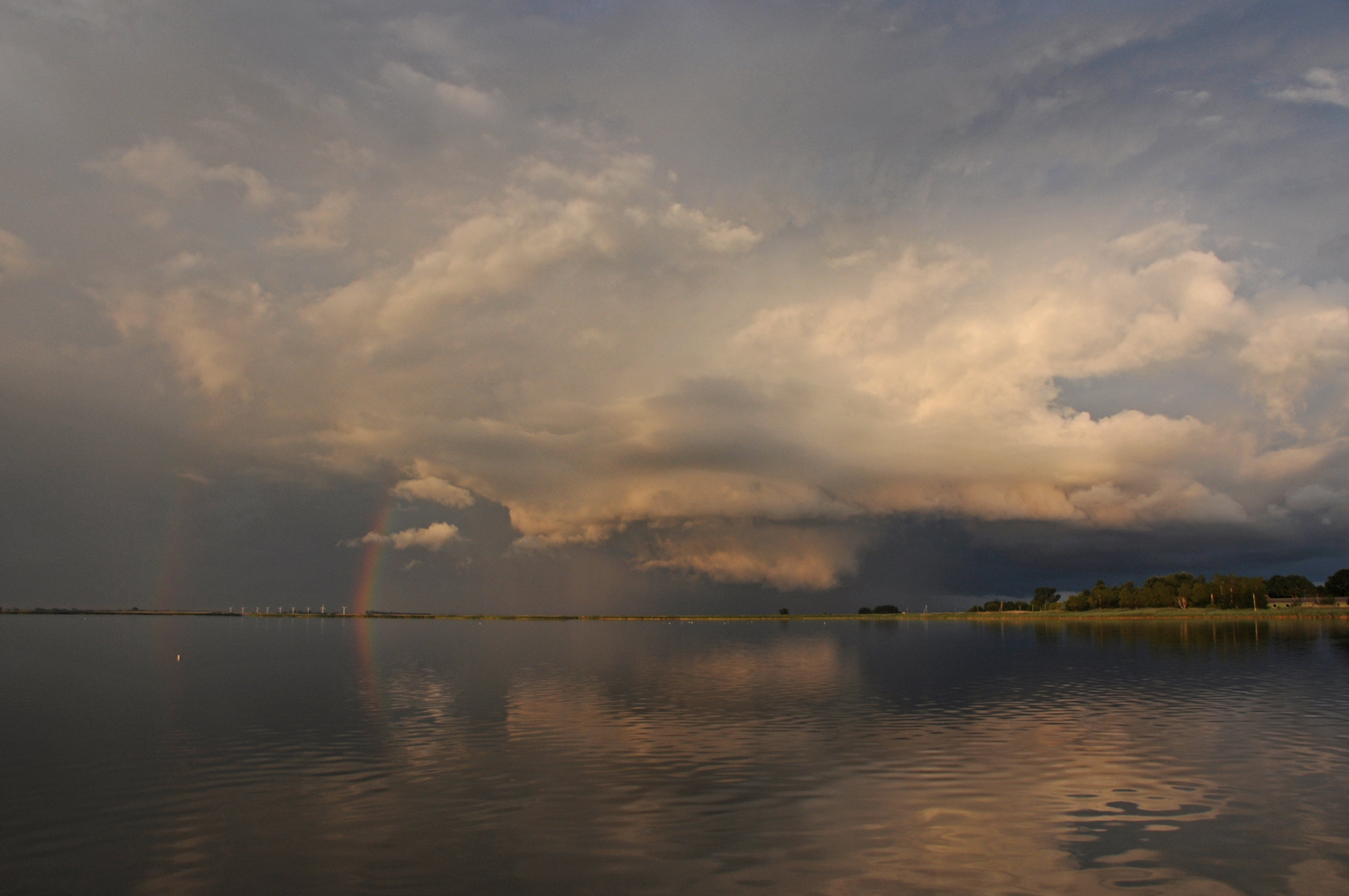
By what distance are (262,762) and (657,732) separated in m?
21.2

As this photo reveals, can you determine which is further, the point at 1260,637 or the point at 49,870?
the point at 1260,637

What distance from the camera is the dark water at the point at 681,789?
78.9 ft

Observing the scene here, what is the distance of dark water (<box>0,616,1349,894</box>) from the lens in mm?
24047

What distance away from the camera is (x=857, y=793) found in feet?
108

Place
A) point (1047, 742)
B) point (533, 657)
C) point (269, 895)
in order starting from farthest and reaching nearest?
point (533, 657) < point (1047, 742) < point (269, 895)

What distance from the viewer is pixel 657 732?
49.0 m

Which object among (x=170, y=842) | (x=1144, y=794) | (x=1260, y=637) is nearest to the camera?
(x=170, y=842)

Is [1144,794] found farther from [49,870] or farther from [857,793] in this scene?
[49,870]

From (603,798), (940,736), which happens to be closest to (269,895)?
(603,798)

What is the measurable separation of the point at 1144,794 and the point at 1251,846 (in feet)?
22.0

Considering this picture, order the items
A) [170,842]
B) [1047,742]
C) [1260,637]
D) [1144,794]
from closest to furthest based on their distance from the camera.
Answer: [170,842] → [1144,794] → [1047,742] → [1260,637]

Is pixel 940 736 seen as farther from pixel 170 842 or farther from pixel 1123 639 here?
pixel 1123 639

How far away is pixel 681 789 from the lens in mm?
34219

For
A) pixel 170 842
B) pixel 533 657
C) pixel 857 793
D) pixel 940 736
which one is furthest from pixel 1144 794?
pixel 533 657
